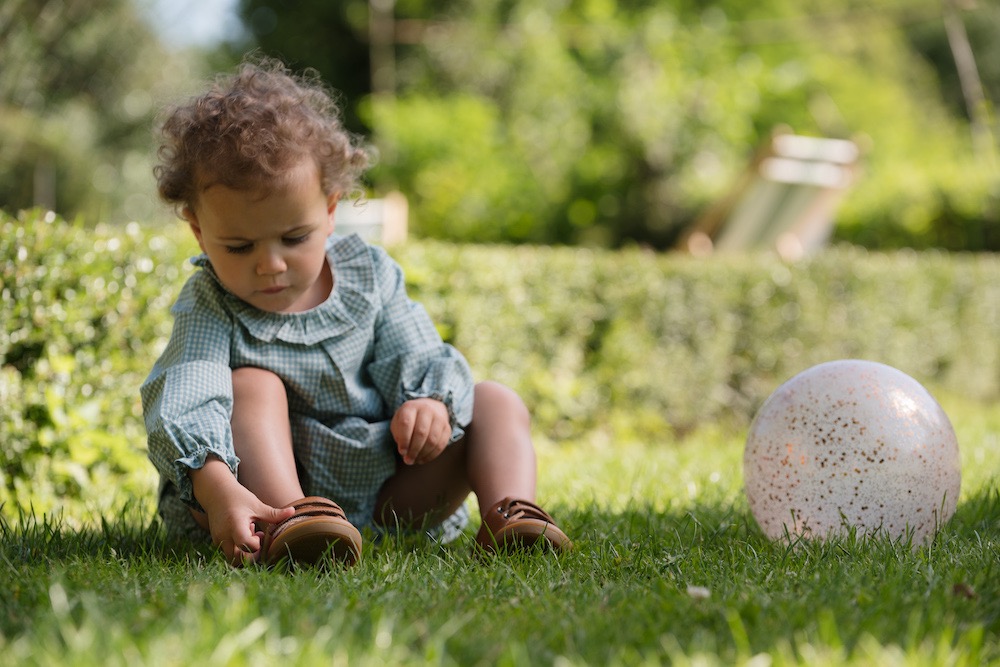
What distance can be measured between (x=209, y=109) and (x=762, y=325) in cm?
437

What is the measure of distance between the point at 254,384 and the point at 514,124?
41.4 feet

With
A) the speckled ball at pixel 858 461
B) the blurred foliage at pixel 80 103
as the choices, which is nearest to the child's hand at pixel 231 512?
the speckled ball at pixel 858 461

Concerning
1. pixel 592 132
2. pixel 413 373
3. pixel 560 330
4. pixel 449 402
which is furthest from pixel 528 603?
pixel 592 132

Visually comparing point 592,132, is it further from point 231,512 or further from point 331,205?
point 231,512

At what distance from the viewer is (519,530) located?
7.48ft

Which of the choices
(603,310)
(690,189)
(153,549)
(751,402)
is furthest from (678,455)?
(690,189)

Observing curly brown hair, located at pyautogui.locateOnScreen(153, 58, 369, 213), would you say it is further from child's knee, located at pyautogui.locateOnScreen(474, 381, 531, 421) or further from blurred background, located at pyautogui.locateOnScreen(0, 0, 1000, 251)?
blurred background, located at pyautogui.locateOnScreen(0, 0, 1000, 251)

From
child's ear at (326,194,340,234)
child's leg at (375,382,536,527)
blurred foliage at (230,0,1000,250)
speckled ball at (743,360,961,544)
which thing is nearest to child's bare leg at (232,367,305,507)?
child's leg at (375,382,536,527)

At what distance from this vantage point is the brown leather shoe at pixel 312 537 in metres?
2.08

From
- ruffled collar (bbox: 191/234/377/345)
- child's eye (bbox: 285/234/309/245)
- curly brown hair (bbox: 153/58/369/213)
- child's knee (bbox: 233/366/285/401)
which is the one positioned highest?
curly brown hair (bbox: 153/58/369/213)

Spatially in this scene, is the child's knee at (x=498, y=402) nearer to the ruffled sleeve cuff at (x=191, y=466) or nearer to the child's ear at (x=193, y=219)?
the ruffled sleeve cuff at (x=191, y=466)

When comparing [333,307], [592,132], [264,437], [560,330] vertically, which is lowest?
[592,132]

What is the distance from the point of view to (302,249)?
2504 millimetres

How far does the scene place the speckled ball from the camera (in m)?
2.42
